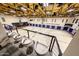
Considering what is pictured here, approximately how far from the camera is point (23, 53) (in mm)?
969

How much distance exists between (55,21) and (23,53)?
1.15 ft

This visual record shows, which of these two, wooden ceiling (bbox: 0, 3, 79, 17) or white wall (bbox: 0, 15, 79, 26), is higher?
wooden ceiling (bbox: 0, 3, 79, 17)

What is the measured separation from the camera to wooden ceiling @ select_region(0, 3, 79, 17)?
2.78 feet

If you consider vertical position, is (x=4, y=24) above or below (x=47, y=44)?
above

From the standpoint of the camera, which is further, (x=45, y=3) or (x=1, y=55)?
(x=1, y=55)

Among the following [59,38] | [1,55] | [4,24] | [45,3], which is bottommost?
[1,55]

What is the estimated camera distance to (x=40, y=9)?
88 centimetres

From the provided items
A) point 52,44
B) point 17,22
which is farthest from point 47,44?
point 17,22

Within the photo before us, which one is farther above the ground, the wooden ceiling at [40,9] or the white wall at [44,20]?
the wooden ceiling at [40,9]

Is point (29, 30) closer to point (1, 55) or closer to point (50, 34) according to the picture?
point (50, 34)

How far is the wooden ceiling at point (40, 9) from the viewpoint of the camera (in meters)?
0.85

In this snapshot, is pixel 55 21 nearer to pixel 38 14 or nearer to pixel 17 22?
pixel 38 14

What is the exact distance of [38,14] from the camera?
903 mm

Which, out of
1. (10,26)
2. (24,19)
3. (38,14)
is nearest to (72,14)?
(38,14)
